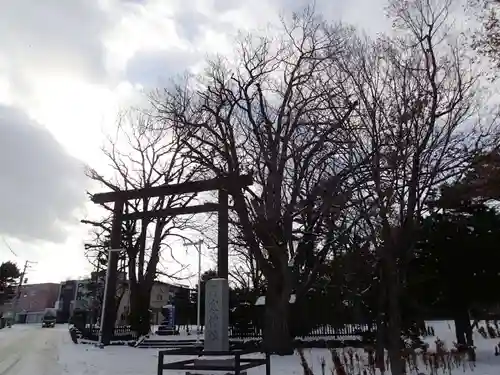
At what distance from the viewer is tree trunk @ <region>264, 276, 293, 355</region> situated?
56.7 feet

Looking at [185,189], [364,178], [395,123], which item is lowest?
[364,178]

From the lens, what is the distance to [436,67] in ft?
39.1

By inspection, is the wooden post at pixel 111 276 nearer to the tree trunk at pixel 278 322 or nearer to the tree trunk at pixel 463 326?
the tree trunk at pixel 278 322

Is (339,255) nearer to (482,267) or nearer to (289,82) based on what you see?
(482,267)

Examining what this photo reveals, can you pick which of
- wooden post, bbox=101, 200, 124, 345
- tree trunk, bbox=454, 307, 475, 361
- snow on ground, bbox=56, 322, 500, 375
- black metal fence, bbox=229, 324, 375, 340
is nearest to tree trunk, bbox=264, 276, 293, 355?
snow on ground, bbox=56, 322, 500, 375

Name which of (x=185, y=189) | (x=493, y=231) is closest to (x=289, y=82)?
(x=185, y=189)

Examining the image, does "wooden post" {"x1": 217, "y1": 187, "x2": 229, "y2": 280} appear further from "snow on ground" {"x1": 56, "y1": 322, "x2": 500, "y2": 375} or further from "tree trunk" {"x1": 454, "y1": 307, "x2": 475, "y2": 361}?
"tree trunk" {"x1": 454, "y1": 307, "x2": 475, "y2": 361}

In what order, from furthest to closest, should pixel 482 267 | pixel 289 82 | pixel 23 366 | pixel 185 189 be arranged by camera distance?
1. pixel 185 189
2. pixel 289 82
3. pixel 482 267
4. pixel 23 366

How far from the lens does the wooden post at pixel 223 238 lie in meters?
16.7

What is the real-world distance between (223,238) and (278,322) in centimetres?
393

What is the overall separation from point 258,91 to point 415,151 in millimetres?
8886

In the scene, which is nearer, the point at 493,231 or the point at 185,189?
the point at 493,231

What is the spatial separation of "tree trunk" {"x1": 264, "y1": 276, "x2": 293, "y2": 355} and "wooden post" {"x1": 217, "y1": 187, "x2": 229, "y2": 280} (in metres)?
2.47

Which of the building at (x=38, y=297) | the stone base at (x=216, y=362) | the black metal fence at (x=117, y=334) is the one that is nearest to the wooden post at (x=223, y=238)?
the stone base at (x=216, y=362)
